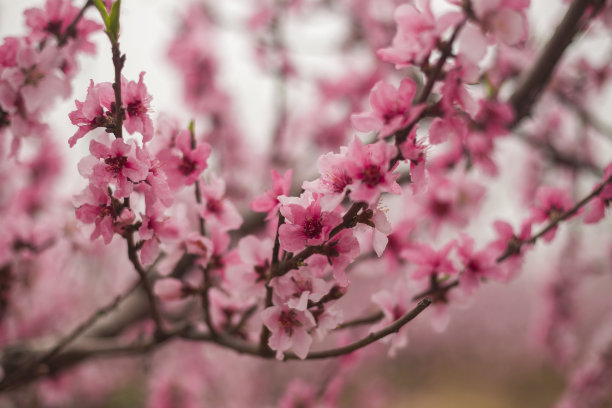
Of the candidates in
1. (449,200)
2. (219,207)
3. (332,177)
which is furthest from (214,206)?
(449,200)

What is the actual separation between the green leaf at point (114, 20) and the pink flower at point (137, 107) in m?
0.08

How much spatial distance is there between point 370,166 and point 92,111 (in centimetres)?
48

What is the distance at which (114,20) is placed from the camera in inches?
26.6

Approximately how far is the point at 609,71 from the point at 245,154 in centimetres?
262

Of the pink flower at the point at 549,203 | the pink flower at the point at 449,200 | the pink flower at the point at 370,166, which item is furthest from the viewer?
the pink flower at the point at 449,200

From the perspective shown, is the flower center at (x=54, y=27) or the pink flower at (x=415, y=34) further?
the flower center at (x=54, y=27)

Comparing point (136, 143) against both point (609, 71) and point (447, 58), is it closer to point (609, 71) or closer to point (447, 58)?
point (447, 58)

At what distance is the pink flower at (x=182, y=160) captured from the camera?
86 centimetres

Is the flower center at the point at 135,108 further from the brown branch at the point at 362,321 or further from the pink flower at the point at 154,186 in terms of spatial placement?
the brown branch at the point at 362,321

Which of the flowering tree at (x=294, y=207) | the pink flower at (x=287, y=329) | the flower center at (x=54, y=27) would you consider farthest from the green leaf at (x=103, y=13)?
the pink flower at (x=287, y=329)

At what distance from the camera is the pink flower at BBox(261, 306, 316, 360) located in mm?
714

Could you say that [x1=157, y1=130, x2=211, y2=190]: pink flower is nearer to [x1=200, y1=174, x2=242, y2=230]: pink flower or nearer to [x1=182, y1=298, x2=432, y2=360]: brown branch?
[x1=200, y1=174, x2=242, y2=230]: pink flower

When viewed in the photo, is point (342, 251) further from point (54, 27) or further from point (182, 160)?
point (54, 27)

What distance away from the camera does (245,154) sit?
3.54 m
